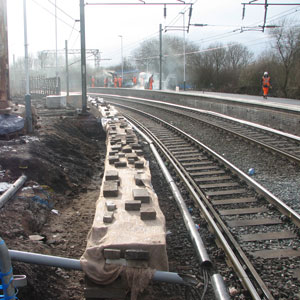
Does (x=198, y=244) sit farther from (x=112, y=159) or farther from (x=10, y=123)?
(x=10, y=123)

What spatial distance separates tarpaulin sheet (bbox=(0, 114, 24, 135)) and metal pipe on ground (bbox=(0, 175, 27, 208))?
3200 mm

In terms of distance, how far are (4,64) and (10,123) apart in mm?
1856

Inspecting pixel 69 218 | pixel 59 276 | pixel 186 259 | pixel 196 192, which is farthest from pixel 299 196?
pixel 59 276

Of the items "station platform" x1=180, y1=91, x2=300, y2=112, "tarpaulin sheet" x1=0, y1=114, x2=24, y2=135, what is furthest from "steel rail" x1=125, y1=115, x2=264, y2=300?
"station platform" x1=180, y1=91, x2=300, y2=112

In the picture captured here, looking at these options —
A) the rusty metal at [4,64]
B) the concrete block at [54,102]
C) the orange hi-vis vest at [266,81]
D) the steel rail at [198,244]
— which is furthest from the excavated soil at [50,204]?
the orange hi-vis vest at [266,81]

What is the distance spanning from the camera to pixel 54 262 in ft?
10.4

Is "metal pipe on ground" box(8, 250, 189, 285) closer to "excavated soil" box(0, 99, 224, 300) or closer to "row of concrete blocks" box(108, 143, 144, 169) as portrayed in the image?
"excavated soil" box(0, 99, 224, 300)

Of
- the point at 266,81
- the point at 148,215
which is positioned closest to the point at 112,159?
the point at 148,215

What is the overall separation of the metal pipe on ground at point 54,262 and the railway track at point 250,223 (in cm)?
90

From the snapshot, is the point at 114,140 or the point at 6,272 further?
the point at 114,140

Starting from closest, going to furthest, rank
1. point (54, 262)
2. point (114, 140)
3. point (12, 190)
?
point (54, 262)
point (12, 190)
point (114, 140)

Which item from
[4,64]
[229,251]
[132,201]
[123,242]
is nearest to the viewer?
[123,242]

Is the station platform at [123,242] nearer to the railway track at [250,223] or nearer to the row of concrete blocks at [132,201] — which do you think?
the row of concrete blocks at [132,201]

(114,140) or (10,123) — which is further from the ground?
(10,123)
